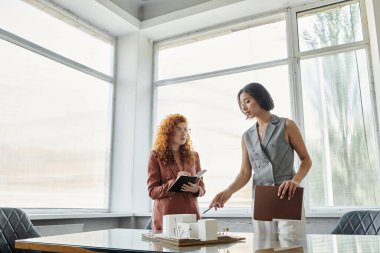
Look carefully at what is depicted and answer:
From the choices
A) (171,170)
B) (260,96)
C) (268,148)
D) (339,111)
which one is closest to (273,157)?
(268,148)

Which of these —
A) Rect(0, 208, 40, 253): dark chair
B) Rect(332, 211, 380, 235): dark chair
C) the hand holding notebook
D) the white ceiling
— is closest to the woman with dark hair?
the hand holding notebook

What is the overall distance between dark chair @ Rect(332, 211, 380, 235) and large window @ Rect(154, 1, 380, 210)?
77 centimetres

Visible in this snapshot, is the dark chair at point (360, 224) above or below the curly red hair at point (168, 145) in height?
below

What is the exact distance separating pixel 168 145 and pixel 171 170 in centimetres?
17

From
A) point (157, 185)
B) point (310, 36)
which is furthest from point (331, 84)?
point (157, 185)

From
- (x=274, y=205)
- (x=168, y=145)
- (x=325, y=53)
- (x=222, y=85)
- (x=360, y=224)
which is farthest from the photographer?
(x=222, y=85)

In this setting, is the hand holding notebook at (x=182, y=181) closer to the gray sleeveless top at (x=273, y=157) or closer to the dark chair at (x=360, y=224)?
the gray sleeveless top at (x=273, y=157)

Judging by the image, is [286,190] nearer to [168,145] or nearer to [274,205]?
[274,205]

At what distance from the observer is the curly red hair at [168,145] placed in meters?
2.36

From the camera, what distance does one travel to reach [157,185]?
7.42 feet

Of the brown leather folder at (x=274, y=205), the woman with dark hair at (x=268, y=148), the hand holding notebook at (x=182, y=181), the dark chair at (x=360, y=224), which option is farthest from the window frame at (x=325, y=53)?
the brown leather folder at (x=274, y=205)

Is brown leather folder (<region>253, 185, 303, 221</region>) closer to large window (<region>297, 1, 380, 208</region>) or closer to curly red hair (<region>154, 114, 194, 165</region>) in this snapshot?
curly red hair (<region>154, 114, 194, 165</region>)

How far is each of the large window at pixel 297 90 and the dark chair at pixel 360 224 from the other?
0.77m

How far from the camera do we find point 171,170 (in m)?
2.34
